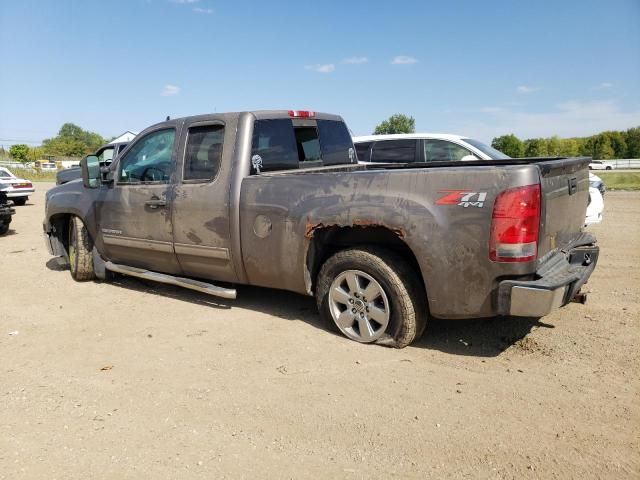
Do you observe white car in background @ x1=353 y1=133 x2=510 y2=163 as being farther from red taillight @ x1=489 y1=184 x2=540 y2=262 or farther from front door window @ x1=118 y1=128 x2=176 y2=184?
red taillight @ x1=489 y1=184 x2=540 y2=262

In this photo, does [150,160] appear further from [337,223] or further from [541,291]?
[541,291]

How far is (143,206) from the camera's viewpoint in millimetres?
5215

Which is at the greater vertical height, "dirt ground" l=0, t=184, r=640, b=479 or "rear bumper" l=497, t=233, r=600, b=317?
"rear bumper" l=497, t=233, r=600, b=317

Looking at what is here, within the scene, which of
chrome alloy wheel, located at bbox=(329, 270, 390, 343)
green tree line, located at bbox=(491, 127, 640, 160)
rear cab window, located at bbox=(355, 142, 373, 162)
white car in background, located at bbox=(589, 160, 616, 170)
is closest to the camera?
chrome alloy wheel, located at bbox=(329, 270, 390, 343)

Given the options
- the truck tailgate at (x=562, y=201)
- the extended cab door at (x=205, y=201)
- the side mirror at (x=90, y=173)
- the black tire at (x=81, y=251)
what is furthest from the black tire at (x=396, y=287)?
the black tire at (x=81, y=251)

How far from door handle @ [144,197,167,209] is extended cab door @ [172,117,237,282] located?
0.55 ft

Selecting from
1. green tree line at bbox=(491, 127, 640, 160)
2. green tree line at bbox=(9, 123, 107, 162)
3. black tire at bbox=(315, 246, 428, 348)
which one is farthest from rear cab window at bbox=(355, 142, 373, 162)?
green tree line at bbox=(9, 123, 107, 162)

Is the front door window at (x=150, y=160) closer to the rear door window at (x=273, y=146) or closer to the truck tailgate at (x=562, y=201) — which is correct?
the rear door window at (x=273, y=146)

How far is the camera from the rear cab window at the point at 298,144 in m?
4.67

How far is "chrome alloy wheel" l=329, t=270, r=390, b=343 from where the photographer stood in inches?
153

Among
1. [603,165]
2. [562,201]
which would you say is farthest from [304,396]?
[603,165]

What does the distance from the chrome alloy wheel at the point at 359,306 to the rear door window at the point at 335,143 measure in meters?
1.84

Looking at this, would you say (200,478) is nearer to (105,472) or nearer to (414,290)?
(105,472)

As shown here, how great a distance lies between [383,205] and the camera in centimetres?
365
